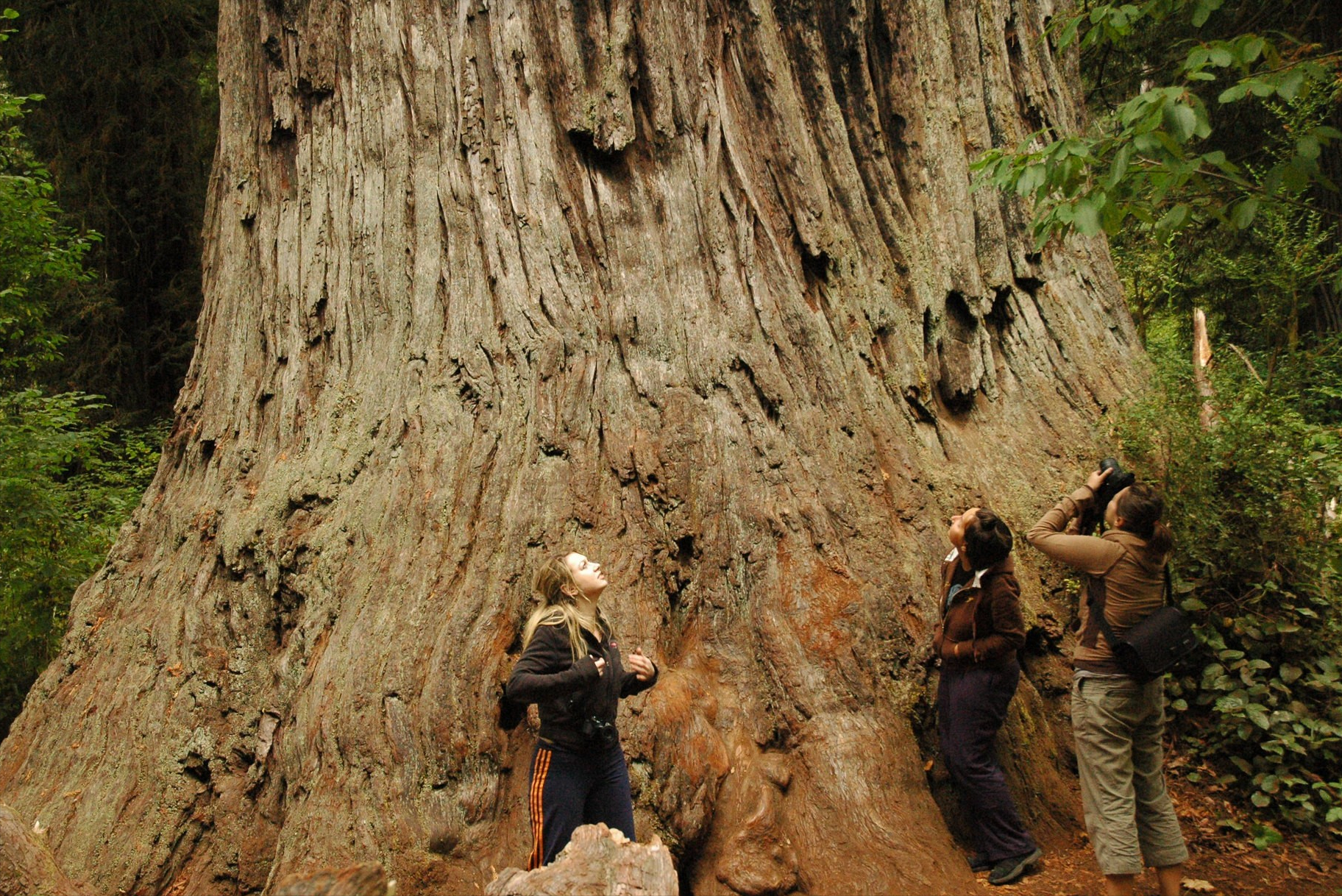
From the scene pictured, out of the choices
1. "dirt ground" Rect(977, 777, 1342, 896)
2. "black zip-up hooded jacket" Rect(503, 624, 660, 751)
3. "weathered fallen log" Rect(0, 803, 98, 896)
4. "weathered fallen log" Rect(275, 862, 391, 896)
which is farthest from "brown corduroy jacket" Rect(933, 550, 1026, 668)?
"weathered fallen log" Rect(0, 803, 98, 896)

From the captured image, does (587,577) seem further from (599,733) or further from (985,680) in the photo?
(985,680)

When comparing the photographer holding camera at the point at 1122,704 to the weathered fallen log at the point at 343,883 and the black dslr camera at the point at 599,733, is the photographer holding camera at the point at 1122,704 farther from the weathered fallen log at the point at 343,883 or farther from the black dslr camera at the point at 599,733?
the weathered fallen log at the point at 343,883

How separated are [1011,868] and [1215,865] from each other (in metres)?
1.45


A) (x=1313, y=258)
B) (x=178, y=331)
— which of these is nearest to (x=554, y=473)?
(x=1313, y=258)

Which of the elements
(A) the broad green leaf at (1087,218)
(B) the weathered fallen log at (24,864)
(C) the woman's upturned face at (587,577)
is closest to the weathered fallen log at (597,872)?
(C) the woman's upturned face at (587,577)

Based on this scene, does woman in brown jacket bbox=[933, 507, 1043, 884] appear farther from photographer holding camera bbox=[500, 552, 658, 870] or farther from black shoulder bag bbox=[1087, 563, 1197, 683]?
photographer holding camera bbox=[500, 552, 658, 870]

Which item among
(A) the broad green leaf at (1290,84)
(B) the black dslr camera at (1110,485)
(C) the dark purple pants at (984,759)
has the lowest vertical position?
(C) the dark purple pants at (984,759)

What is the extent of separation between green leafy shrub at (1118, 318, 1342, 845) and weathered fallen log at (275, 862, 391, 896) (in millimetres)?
5135

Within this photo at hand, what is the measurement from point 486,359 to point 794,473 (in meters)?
2.01

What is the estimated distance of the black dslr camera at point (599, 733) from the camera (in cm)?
396

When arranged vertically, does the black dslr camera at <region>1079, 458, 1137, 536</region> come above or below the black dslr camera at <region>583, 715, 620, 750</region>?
above

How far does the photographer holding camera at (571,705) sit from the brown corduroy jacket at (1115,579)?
7.00ft

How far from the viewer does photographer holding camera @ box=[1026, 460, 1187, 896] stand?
171 inches

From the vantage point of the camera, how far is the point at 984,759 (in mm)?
4816
